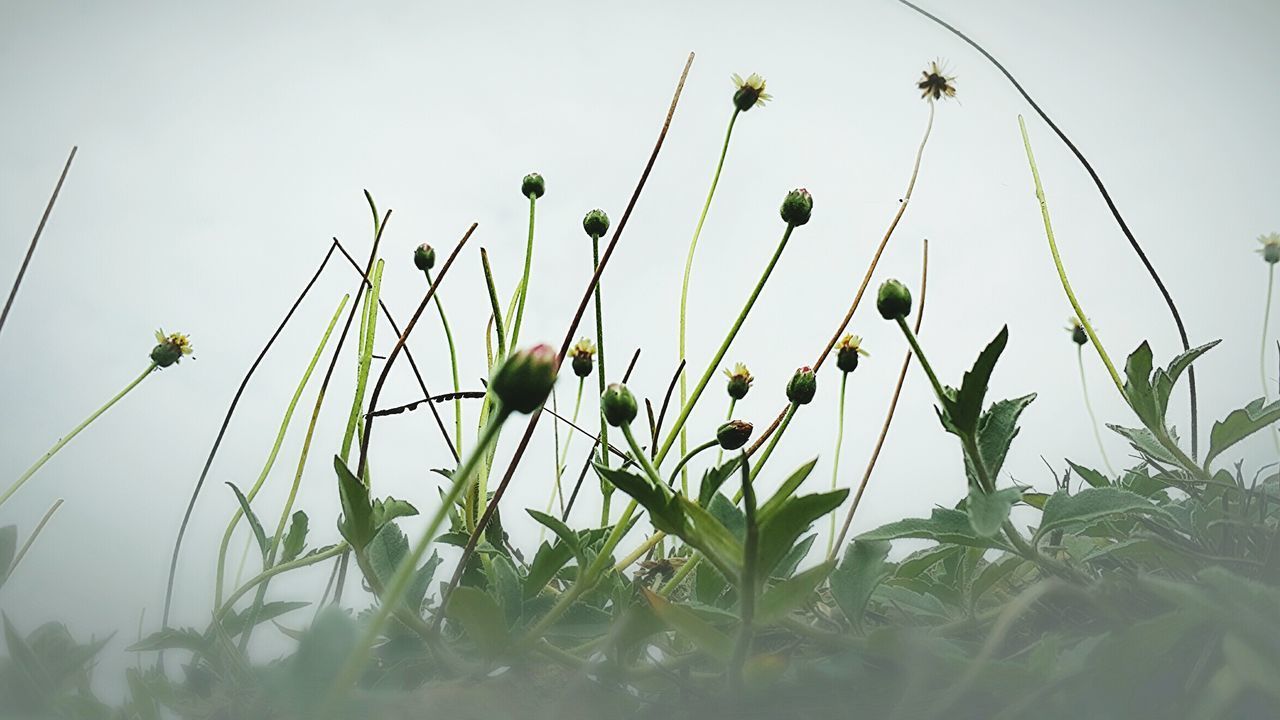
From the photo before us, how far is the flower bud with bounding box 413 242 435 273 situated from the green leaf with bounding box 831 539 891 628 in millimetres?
414

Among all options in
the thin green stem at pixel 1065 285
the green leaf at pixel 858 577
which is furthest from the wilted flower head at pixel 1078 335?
the green leaf at pixel 858 577

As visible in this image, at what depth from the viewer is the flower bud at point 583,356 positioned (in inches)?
23.5

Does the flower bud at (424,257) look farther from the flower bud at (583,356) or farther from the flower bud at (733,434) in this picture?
the flower bud at (733,434)

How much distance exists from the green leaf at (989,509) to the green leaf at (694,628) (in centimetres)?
10

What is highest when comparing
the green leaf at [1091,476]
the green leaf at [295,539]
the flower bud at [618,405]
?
the green leaf at [295,539]

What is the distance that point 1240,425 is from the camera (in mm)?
401

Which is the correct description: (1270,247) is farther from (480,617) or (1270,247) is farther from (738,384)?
(480,617)

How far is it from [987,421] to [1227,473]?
201 mm

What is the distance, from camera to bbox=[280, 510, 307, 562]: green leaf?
Answer: 47 cm

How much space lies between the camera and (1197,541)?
1.08 feet

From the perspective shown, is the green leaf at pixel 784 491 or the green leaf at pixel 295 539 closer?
the green leaf at pixel 784 491

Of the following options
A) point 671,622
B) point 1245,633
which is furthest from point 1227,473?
point 671,622

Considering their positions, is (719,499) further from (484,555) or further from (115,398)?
(115,398)

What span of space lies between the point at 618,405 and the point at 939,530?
141mm
